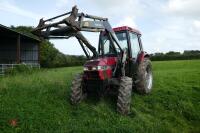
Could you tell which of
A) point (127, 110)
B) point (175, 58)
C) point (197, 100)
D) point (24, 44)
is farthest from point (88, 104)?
point (175, 58)

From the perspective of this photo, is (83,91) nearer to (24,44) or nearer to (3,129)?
(3,129)

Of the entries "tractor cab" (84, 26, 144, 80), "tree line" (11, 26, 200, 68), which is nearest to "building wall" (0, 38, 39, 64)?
"tree line" (11, 26, 200, 68)

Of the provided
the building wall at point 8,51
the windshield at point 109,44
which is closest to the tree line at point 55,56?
the building wall at point 8,51

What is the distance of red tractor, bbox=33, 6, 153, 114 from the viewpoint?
9484mm

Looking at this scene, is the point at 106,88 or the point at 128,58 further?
the point at 128,58

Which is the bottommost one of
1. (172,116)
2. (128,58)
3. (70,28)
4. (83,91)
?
(172,116)

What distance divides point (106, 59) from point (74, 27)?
173cm

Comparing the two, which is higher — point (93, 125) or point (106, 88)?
point (106, 88)

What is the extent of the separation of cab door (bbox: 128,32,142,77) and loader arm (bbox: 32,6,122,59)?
36.6 inches

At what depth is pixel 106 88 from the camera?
34.1ft

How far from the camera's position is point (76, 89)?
33.5 feet

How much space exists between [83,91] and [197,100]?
431cm

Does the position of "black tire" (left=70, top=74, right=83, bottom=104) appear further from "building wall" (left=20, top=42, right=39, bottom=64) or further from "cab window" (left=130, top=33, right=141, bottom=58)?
"building wall" (left=20, top=42, right=39, bottom=64)

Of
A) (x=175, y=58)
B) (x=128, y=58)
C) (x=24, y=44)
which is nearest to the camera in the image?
(x=128, y=58)
